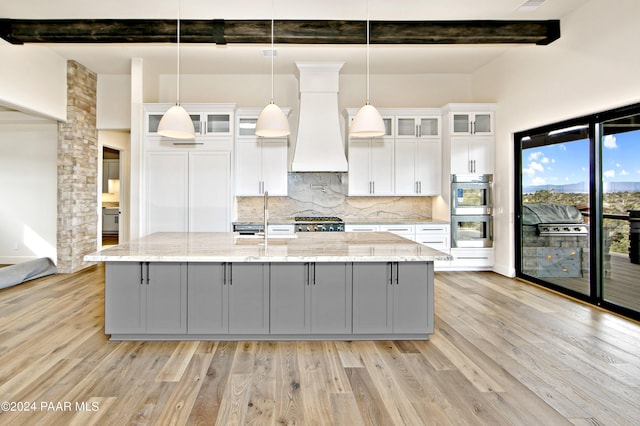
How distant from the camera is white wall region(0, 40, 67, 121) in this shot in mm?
4711

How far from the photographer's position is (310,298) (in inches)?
123

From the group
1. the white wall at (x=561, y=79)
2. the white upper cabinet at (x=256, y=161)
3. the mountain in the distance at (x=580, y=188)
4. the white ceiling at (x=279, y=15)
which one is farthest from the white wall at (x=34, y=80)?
the mountain in the distance at (x=580, y=188)

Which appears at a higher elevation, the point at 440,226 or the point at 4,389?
the point at 440,226

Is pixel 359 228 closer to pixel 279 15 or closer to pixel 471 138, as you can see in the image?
pixel 471 138

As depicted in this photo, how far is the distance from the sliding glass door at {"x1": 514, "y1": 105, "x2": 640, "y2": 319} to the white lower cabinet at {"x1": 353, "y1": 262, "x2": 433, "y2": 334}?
93.2 inches

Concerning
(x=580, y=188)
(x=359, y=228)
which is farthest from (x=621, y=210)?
(x=359, y=228)

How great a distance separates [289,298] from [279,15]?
337 cm

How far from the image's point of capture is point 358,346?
3080mm

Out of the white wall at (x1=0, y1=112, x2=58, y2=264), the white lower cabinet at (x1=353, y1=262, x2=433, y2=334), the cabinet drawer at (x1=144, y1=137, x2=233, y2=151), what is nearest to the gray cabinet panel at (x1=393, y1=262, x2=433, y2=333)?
the white lower cabinet at (x1=353, y1=262, x2=433, y2=334)

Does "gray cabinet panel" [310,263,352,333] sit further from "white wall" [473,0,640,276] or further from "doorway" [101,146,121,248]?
"doorway" [101,146,121,248]

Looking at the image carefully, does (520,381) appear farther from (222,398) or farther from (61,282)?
(61,282)

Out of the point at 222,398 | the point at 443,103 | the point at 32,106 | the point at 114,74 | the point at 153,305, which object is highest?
the point at 114,74

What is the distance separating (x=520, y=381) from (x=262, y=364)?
70.5 inches

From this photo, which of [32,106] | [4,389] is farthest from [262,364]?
[32,106]
